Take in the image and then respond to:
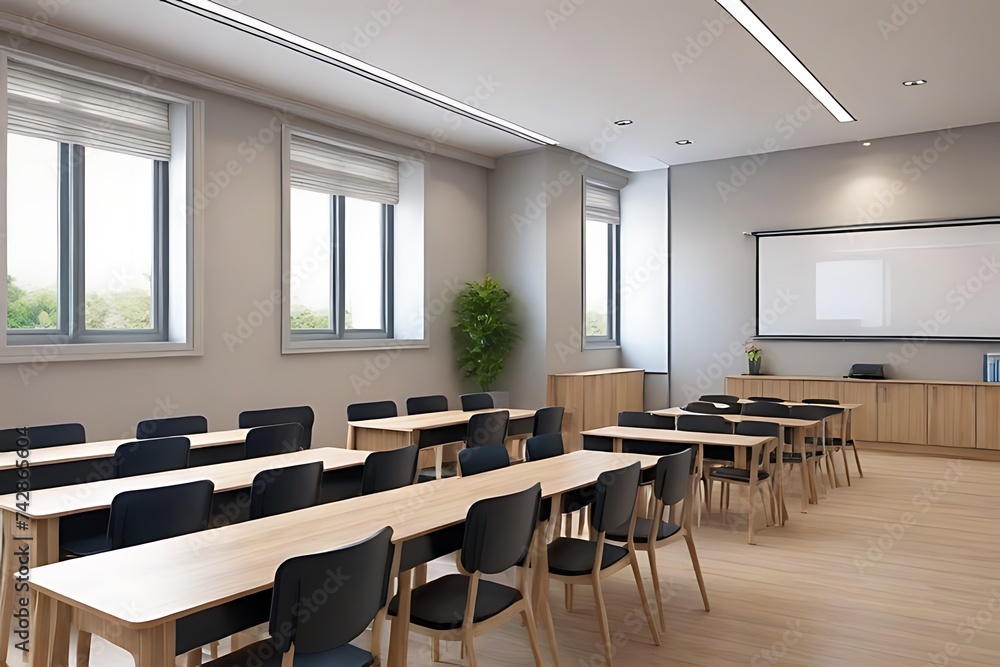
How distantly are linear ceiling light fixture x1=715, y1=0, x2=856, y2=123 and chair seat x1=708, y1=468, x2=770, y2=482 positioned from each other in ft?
10.7

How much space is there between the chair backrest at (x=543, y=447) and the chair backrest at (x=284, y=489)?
4.22ft

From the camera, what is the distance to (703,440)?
5328 mm

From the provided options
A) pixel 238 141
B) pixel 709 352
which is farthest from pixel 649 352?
pixel 238 141

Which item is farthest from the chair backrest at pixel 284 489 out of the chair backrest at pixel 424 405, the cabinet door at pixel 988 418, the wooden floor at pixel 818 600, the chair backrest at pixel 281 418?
the cabinet door at pixel 988 418

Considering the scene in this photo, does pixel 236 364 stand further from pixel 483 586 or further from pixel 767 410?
pixel 767 410

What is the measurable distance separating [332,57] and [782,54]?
3.73m

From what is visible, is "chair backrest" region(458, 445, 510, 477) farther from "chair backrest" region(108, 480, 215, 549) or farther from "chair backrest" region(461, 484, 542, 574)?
"chair backrest" region(108, 480, 215, 549)

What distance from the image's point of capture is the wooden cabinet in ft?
32.1

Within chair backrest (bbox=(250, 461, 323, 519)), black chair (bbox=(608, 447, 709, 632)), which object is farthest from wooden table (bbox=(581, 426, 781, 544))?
chair backrest (bbox=(250, 461, 323, 519))

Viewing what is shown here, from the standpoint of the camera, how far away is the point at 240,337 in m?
7.11

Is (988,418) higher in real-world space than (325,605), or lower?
lower

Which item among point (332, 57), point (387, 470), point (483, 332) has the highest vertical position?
point (332, 57)

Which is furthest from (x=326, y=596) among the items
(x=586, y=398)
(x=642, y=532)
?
(x=586, y=398)

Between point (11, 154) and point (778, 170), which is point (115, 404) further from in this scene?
point (778, 170)
